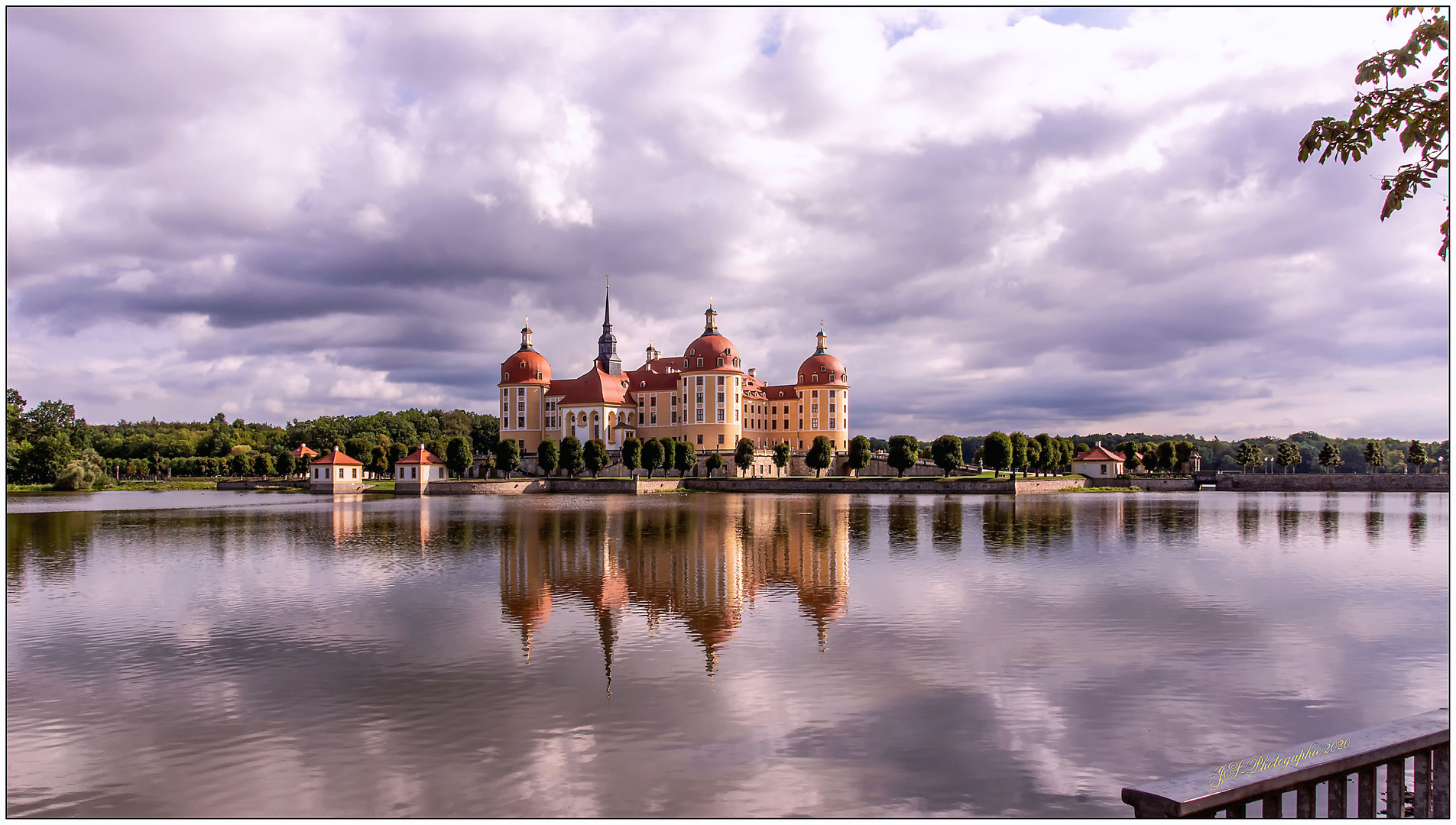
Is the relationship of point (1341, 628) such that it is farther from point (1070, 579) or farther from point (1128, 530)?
point (1128, 530)

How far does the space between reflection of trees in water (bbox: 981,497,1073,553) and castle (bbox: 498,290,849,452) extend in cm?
3805

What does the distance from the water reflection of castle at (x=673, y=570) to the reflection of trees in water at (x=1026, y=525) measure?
422cm

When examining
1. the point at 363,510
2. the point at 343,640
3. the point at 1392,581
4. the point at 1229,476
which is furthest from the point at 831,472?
the point at 343,640

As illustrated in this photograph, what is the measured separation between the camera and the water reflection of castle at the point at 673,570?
12.9 meters

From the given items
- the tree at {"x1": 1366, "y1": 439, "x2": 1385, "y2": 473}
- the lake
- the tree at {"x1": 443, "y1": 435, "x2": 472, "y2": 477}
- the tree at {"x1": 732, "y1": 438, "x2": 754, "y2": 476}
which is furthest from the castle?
the lake

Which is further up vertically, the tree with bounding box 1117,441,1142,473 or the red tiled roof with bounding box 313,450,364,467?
the red tiled roof with bounding box 313,450,364,467

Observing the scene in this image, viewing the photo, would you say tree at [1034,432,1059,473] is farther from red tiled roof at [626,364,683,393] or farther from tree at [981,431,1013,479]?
red tiled roof at [626,364,683,393]

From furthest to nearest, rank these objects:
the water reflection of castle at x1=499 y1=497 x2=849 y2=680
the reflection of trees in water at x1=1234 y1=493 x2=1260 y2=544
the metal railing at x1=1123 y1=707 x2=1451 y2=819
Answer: the reflection of trees in water at x1=1234 y1=493 x2=1260 y2=544 < the water reflection of castle at x1=499 y1=497 x2=849 y2=680 < the metal railing at x1=1123 y1=707 x2=1451 y2=819

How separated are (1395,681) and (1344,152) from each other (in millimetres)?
6642

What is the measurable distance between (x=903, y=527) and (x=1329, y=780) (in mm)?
25561

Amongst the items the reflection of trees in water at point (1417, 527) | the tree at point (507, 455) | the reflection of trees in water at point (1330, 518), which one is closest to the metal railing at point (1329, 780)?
the reflection of trees in water at point (1417, 527)

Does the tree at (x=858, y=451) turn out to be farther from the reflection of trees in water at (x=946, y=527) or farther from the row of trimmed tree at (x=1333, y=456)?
the row of trimmed tree at (x=1333, y=456)

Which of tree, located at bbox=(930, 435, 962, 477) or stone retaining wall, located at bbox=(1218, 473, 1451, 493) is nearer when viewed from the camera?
Answer: tree, located at bbox=(930, 435, 962, 477)

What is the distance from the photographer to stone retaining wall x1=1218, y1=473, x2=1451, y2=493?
67.1 m
